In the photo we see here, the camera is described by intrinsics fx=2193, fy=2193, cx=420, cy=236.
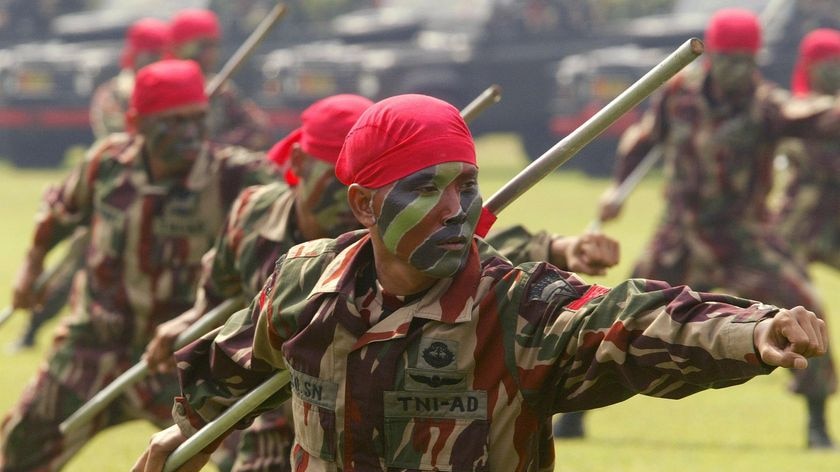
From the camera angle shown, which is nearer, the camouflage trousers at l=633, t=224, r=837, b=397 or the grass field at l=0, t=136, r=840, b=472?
the grass field at l=0, t=136, r=840, b=472

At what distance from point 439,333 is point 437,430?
0.20 m

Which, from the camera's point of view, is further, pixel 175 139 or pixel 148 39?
pixel 148 39

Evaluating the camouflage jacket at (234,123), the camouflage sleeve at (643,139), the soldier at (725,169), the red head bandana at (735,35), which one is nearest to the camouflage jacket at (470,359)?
the soldier at (725,169)

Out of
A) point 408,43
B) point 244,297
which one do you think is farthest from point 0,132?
point 244,297

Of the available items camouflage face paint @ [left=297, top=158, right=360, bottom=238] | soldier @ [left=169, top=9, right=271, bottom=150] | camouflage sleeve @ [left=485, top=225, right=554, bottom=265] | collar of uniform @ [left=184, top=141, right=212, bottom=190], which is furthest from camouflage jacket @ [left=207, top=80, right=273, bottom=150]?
camouflage sleeve @ [left=485, top=225, right=554, bottom=265]

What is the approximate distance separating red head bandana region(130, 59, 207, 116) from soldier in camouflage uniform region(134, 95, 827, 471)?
3490 mm

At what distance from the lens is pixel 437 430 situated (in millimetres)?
4461

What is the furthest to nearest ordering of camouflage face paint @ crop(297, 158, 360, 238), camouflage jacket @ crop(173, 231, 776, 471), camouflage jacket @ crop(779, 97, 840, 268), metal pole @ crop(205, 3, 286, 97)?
camouflage jacket @ crop(779, 97, 840, 268) → metal pole @ crop(205, 3, 286, 97) → camouflage face paint @ crop(297, 158, 360, 238) → camouflage jacket @ crop(173, 231, 776, 471)

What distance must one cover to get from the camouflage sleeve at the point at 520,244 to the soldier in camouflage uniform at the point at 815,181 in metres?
5.96

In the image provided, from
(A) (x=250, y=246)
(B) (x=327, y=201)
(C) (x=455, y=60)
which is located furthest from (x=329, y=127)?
(C) (x=455, y=60)

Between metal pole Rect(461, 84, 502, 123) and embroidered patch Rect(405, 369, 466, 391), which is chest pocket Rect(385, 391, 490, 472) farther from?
metal pole Rect(461, 84, 502, 123)

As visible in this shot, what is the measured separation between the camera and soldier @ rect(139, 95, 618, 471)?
6352mm

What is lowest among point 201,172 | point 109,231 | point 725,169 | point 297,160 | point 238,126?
point 238,126

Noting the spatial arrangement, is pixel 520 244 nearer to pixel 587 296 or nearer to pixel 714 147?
pixel 587 296
